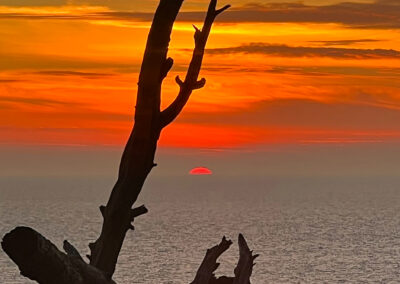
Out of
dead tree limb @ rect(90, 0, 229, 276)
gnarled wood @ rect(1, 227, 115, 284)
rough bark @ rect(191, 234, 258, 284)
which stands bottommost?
gnarled wood @ rect(1, 227, 115, 284)

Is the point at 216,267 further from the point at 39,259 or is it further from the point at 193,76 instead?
the point at 39,259

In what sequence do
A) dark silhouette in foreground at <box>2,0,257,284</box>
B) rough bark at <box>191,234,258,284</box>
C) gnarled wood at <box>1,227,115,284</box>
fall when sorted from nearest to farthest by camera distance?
gnarled wood at <box>1,227,115,284</box> → dark silhouette in foreground at <box>2,0,257,284</box> → rough bark at <box>191,234,258,284</box>

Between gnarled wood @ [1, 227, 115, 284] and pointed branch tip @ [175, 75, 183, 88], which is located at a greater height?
pointed branch tip @ [175, 75, 183, 88]

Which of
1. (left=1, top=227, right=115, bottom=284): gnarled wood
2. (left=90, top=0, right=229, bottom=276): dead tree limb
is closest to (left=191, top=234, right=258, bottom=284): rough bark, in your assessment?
(left=90, top=0, right=229, bottom=276): dead tree limb

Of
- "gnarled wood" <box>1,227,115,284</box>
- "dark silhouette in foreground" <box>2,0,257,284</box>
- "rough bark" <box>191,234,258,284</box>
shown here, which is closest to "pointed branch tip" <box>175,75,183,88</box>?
"dark silhouette in foreground" <box>2,0,257,284</box>

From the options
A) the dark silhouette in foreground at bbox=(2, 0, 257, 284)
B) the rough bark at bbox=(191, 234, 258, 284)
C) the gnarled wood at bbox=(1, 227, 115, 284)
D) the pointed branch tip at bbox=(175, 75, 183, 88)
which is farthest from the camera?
the rough bark at bbox=(191, 234, 258, 284)

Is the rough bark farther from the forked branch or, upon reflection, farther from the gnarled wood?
the gnarled wood

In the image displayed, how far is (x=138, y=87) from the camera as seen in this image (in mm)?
10836

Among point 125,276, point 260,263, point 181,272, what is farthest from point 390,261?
point 125,276

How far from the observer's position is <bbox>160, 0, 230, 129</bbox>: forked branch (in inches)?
429

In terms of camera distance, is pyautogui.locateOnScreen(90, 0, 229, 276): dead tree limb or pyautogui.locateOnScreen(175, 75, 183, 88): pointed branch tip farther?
pyautogui.locateOnScreen(175, 75, 183, 88): pointed branch tip

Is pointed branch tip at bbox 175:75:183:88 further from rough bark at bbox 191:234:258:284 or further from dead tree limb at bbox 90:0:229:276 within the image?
rough bark at bbox 191:234:258:284

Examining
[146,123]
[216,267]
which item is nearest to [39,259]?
[146,123]

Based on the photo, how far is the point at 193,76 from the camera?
444 inches
